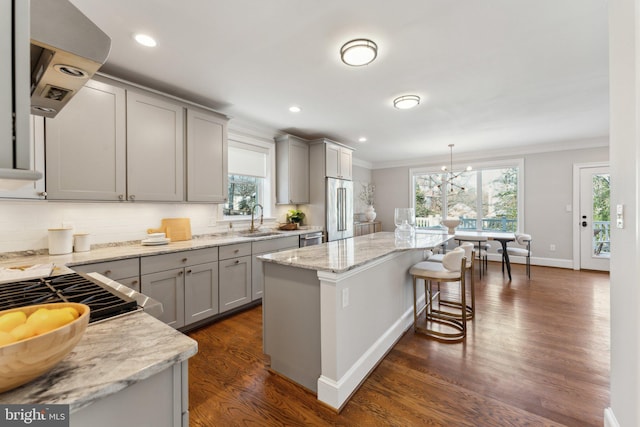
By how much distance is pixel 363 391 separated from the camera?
1861 millimetres

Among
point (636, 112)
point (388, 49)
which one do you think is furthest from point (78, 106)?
point (636, 112)

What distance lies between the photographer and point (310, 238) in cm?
416

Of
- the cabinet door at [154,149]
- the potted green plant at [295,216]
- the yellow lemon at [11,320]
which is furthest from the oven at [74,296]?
the potted green plant at [295,216]

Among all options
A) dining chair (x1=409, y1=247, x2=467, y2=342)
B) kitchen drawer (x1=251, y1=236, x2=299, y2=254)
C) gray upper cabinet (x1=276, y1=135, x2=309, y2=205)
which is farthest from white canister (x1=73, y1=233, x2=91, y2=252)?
dining chair (x1=409, y1=247, x2=467, y2=342)

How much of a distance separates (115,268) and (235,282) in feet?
3.96

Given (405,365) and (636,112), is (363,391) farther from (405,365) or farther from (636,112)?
(636,112)

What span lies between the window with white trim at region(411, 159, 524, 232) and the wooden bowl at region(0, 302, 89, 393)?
6.63m

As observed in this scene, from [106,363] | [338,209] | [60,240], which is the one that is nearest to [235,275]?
[60,240]

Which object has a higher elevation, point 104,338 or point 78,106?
point 78,106

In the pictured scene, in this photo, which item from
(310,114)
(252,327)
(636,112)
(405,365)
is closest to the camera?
(636,112)

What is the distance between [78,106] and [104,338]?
239cm

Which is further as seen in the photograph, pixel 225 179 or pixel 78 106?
pixel 225 179

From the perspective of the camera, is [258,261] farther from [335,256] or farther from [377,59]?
[377,59]

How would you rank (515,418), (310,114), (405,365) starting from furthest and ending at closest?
(310,114) → (405,365) → (515,418)
